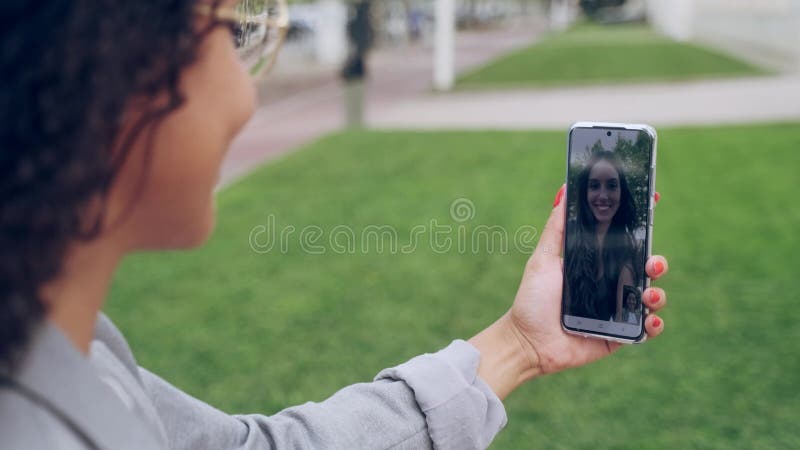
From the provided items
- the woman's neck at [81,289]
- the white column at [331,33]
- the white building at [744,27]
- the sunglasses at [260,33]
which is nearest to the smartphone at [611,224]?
the sunglasses at [260,33]

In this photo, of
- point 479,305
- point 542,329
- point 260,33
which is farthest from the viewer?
point 479,305

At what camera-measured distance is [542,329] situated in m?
1.59

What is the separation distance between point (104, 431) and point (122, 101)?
1.04 feet

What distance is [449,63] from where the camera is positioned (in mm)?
17391

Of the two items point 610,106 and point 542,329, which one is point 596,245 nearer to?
point 542,329

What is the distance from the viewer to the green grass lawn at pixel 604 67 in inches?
683

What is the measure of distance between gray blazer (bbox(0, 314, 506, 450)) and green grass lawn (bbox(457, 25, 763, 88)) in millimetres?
15805

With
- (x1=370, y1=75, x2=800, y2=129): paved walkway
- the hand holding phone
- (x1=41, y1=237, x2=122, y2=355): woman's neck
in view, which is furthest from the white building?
(x1=41, y1=237, x2=122, y2=355): woman's neck

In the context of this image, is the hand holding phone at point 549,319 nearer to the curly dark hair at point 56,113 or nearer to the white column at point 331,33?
the curly dark hair at point 56,113

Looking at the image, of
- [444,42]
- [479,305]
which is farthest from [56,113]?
[444,42]

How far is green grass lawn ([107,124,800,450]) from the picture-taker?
3490 mm

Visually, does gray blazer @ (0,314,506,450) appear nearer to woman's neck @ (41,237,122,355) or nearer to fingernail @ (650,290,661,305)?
woman's neck @ (41,237,122,355)

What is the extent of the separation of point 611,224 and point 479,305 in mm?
2950

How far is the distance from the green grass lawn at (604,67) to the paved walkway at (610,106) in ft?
5.41
